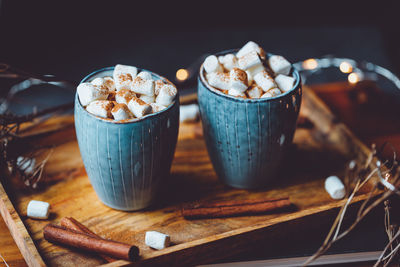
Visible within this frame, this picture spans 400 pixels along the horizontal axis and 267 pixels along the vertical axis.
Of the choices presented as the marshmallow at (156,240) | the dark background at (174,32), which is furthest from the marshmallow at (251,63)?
the dark background at (174,32)

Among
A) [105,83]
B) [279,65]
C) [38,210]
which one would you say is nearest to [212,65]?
[279,65]

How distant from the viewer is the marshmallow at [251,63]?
1157 mm

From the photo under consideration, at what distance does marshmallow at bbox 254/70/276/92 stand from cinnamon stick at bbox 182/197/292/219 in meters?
0.28

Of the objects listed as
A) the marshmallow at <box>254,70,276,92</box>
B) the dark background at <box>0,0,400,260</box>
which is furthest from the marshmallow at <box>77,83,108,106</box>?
the dark background at <box>0,0,400,260</box>

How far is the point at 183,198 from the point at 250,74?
0.35m

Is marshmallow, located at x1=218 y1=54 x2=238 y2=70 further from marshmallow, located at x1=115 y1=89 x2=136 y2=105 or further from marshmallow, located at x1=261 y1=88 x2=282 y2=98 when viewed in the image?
marshmallow, located at x1=115 y1=89 x2=136 y2=105

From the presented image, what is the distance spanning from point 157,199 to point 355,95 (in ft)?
2.91

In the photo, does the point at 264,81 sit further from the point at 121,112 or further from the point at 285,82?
the point at 121,112

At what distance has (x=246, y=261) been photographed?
1085 mm

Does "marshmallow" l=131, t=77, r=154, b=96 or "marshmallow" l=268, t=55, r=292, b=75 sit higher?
"marshmallow" l=268, t=55, r=292, b=75

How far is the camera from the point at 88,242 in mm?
1020

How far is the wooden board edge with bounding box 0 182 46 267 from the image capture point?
3.30 feet

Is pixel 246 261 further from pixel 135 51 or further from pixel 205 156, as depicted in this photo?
pixel 135 51

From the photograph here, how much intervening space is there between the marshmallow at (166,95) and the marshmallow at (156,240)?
0.29m
